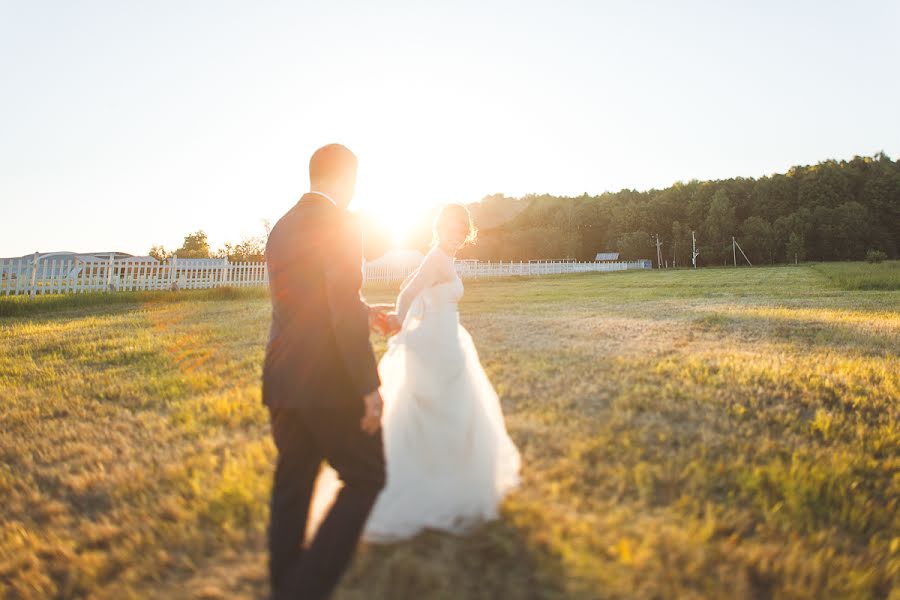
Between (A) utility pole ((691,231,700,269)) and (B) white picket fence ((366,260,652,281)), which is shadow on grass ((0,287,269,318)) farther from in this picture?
(A) utility pole ((691,231,700,269))

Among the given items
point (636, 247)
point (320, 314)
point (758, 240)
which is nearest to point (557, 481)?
point (320, 314)

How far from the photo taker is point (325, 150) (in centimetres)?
241

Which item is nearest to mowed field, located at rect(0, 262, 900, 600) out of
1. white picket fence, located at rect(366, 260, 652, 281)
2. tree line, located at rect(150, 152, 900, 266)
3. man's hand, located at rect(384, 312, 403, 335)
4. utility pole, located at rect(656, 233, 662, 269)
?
man's hand, located at rect(384, 312, 403, 335)

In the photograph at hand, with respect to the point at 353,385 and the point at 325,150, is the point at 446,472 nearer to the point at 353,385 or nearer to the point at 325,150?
the point at 353,385

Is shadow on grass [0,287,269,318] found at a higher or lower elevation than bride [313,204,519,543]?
higher

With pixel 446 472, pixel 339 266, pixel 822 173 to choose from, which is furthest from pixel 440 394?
pixel 822 173

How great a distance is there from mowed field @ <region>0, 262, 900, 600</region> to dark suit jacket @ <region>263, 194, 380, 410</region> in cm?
99

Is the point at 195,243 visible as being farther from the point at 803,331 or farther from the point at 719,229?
the point at 719,229

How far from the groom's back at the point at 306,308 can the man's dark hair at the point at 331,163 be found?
0.18 meters

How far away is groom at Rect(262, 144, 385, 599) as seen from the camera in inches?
85.4

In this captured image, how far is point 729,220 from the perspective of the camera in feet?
307

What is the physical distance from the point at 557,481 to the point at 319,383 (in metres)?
1.94

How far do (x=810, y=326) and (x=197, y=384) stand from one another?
12.0m

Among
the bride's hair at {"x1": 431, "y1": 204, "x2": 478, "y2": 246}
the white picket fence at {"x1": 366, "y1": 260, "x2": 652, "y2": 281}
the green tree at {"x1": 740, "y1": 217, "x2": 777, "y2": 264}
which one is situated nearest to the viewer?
the bride's hair at {"x1": 431, "y1": 204, "x2": 478, "y2": 246}
